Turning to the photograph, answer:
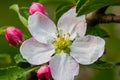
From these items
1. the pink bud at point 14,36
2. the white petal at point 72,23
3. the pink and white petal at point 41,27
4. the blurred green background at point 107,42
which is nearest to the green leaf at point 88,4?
the white petal at point 72,23

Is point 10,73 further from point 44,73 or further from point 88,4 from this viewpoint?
point 88,4

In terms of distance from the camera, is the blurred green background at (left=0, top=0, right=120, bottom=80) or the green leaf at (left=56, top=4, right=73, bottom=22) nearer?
the green leaf at (left=56, top=4, right=73, bottom=22)

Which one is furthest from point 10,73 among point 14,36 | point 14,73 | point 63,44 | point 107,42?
point 107,42

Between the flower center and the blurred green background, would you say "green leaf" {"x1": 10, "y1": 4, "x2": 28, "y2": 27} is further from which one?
the blurred green background

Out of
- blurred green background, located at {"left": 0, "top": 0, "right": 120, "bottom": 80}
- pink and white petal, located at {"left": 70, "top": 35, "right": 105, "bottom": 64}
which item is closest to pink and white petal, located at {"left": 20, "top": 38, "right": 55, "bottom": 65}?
pink and white petal, located at {"left": 70, "top": 35, "right": 105, "bottom": 64}

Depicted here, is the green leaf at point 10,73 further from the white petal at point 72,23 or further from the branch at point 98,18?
the branch at point 98,18

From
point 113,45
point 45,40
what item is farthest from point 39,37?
point 113,45

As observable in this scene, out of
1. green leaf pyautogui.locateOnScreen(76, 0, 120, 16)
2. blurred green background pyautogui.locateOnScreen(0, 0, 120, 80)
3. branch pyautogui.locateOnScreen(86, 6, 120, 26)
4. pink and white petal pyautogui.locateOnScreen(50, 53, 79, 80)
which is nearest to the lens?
green leaf pyautogui.locateOnScreen(76, 0, 120, 16)
